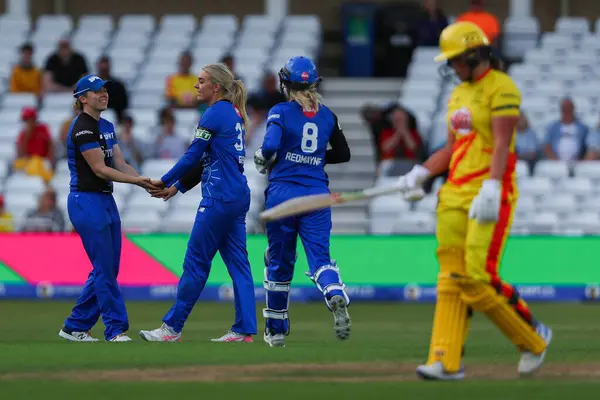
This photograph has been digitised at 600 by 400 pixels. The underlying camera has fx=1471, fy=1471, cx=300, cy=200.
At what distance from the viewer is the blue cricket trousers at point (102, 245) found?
39.8 ft

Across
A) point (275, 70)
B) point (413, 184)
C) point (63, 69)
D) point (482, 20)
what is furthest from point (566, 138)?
point (413, 184)

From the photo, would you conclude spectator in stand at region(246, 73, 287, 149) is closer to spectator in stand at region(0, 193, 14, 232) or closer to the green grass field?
spectator in stand at region(0, 193, 14, 232)

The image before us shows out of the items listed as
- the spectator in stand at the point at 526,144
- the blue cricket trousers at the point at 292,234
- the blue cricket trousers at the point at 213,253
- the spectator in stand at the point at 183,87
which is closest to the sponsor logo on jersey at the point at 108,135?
the blue cricket trousers at the point at 213,253

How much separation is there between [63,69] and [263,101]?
3808mm

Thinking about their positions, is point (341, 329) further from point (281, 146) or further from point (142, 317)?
point (142, 317)

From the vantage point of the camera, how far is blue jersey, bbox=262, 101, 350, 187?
38.4 ft

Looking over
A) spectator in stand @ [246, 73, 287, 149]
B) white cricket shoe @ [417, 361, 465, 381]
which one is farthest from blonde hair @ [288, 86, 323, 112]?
spectator in stand @ [246, 73, 287, 149]

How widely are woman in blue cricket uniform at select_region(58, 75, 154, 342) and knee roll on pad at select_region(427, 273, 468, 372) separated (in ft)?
11.9

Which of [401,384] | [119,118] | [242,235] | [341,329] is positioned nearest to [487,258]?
[401,384]

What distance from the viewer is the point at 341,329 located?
Answer: 38.1 ft

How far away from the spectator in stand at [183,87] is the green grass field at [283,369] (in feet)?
31.8

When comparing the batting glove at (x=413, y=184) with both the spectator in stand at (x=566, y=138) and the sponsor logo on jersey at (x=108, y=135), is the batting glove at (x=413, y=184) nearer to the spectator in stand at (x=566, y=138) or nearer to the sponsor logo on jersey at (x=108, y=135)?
the sponsor logo on jersey at (x=108, y=135)

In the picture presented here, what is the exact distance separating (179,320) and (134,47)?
1448 cm

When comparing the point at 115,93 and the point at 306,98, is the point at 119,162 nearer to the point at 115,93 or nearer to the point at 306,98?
the point at 306,98
